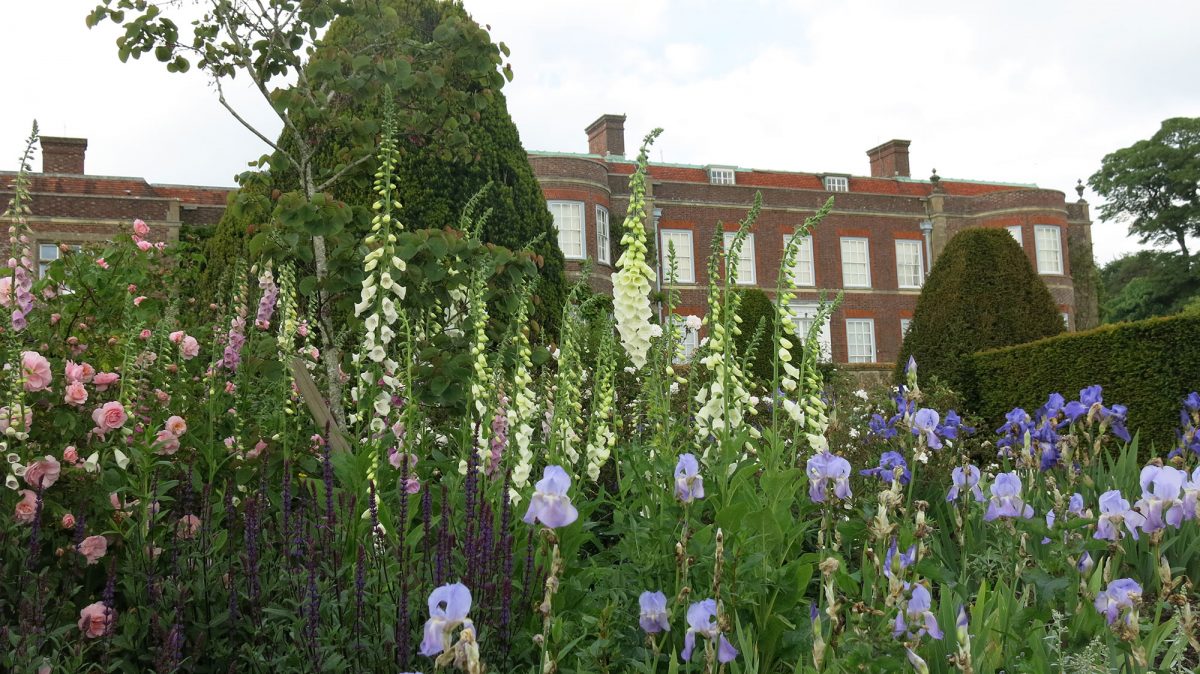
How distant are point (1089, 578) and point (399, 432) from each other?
2.57m

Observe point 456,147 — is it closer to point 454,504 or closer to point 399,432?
point 399,432

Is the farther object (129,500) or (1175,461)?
(1175,461)

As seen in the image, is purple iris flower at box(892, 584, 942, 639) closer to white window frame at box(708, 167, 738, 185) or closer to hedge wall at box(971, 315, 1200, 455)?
hedge wall at box(971, 315, 1200, 455)

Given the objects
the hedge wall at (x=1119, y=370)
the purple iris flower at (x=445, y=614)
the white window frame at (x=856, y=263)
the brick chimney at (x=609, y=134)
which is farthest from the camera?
the brick chimney at (x=609, y=134)

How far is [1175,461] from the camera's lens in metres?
3.89

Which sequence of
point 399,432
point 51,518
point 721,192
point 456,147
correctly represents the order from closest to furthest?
point 51,518
point 399,432
point 456,147
point 721,192

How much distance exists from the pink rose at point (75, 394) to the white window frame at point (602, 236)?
21.9m

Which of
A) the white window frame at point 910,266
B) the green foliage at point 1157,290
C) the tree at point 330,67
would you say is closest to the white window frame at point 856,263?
the white window frame at point 910,266

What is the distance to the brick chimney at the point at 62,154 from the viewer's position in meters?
24.9

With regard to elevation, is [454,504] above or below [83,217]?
below

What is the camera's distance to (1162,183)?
152 feet

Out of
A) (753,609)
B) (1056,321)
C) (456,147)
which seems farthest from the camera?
(1056,321)

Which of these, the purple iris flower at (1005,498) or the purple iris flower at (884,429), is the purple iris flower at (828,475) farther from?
the purple iris flower at (884,429)

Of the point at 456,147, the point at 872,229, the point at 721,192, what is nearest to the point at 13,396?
the point at 456,147
